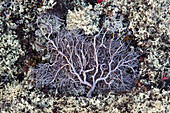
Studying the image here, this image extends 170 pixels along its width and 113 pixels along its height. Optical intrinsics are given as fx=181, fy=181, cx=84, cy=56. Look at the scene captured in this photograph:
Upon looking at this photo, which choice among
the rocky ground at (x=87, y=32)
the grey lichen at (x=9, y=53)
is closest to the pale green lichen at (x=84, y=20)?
the rocky ground at (x=87, y=32)

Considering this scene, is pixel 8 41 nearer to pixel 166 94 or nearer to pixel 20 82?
pixel 20 82

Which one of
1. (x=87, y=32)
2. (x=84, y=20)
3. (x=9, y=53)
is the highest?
(x=84, y=20)

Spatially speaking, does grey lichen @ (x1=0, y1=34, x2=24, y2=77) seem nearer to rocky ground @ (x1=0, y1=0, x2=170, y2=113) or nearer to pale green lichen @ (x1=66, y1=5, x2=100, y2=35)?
rocky ground @ (x1=0, y1=0, x2=170, y2=113)

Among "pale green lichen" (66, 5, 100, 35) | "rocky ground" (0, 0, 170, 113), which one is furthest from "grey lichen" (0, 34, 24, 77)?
"pale green lichen" (66, 5, 100, 35)

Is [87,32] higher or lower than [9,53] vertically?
higher

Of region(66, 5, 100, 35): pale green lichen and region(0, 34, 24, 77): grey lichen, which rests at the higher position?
region(66, 5, 100, 35): pale green lichen

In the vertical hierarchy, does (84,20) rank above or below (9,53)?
above

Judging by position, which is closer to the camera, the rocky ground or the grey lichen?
the rocky ground

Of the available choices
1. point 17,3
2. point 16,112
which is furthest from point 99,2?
point 16,112

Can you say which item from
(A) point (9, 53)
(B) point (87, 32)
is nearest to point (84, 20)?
(B) point (87, 32)

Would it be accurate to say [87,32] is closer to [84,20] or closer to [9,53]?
[84,20]

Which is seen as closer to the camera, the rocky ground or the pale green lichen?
the rocky ground
